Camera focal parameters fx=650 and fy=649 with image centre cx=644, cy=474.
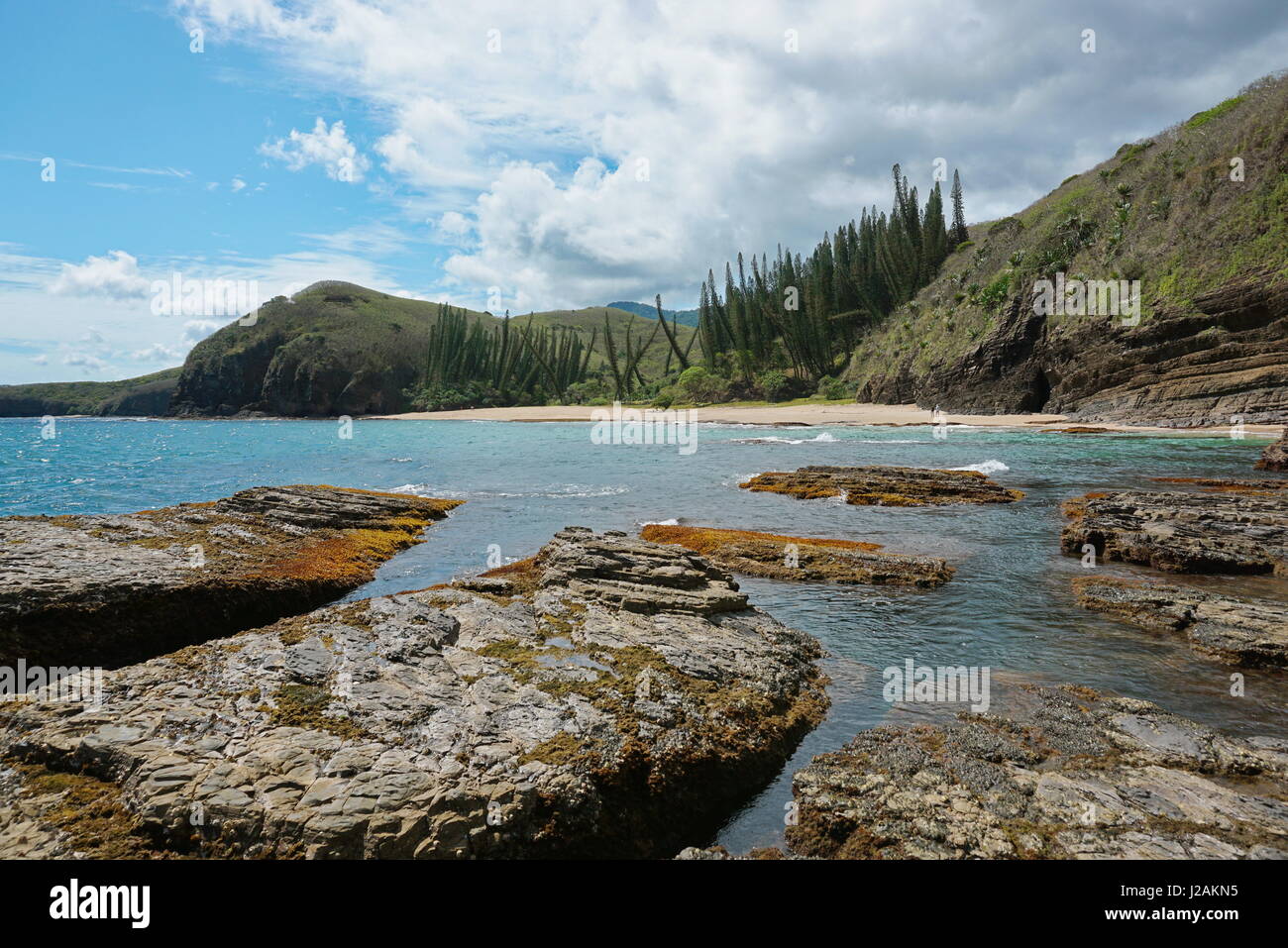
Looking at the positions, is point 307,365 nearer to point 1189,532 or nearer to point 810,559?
point 810,559

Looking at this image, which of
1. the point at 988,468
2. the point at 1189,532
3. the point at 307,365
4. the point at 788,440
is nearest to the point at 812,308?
the point at 788,440

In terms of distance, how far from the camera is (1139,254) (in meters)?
56.0

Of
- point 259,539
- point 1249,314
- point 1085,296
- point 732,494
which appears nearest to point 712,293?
point 1085,296

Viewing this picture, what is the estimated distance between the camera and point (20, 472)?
40875mm

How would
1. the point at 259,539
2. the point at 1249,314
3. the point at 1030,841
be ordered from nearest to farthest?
the point at 1030,841 → the point at 259,539 → the point at 1249,314

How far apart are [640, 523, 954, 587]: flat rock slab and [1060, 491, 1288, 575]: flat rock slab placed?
4.52 metres

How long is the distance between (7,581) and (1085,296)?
7164cm

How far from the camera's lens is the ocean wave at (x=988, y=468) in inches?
1291

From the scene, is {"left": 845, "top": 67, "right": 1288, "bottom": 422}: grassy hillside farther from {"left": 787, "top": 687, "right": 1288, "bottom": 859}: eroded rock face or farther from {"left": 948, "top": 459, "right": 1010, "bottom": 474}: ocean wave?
{"left": 787, "top": 687, "right": 1288, "bottom": 859}: eroded rock face

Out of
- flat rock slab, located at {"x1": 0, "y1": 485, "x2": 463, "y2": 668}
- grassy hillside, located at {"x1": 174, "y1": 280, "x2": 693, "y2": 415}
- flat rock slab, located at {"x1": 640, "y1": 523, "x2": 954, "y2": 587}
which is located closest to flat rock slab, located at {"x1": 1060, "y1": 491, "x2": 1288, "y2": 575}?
flat rock slab, located at {"x1": 640, "y1": 523, "x2": 954, "y2": 587}

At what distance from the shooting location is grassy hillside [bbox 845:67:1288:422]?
4753 centimetres

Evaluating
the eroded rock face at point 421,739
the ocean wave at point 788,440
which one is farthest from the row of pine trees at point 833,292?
the eroded rock face at point 421,739

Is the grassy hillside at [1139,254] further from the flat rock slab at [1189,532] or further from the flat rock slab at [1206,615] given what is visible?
the flat rock slab at [1206,615]
